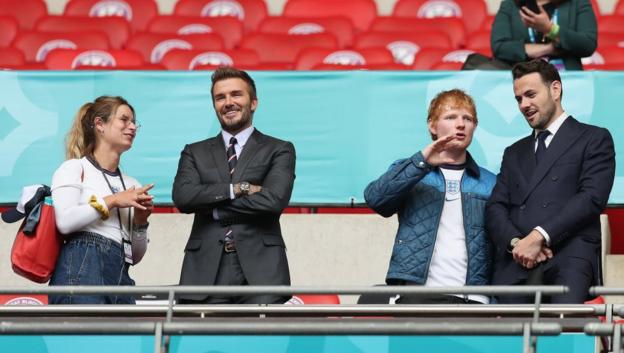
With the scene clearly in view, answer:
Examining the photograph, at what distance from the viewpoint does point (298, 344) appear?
6.53 m

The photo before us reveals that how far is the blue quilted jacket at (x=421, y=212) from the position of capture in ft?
23.5

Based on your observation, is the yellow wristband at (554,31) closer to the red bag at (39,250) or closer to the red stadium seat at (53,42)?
the red bag at (39,250)

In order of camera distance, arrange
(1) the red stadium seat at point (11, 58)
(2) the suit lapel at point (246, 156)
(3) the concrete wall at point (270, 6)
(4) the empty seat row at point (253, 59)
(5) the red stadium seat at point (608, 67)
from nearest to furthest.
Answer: (2) the suit lapel at point (246, 156) < (5) the red stadium seat at point (608, 67) < (4) the empty seat row at point (253, 59) < (1) the red stadium seat at point (11, 58) < (3) the concrete wall at point (270, 6)

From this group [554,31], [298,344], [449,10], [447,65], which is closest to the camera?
[298,344]

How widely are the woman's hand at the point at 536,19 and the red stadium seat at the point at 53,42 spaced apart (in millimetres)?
5019

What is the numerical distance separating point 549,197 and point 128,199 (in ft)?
6.15

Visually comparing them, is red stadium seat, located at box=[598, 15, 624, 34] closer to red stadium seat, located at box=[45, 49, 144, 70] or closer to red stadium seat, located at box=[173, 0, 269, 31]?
red stadium seat, located at box=[173, 0, 269, 31]

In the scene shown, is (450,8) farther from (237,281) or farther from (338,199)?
(237,281)

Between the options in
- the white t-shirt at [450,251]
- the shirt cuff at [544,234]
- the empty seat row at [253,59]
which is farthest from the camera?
the empty seat row at [253,59]

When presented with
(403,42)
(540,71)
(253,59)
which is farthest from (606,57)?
(540,71)

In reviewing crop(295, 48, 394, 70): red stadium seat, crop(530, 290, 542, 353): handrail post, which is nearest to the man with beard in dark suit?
crop(530, 290, 542, 353): handrail post

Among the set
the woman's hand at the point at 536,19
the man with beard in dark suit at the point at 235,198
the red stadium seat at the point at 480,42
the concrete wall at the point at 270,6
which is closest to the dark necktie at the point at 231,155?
the man with beard in dark suit at the point at 235,198

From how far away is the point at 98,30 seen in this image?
13.9m

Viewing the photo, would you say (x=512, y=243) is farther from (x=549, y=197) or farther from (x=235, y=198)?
(x=235, y=198)
